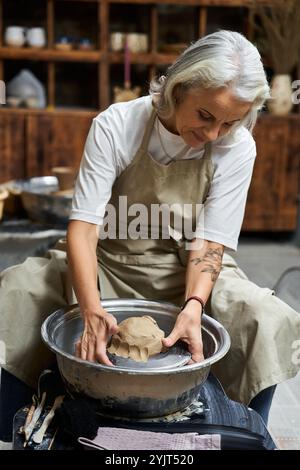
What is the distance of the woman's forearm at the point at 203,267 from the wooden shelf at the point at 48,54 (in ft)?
9.05

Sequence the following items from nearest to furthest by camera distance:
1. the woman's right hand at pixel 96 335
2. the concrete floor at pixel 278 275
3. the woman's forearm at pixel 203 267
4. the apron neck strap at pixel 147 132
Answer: the woman's right hand at pixel 96 335 → the woman's forearm at pixel 203 267 → the apron neck strap at pixel 147 132 → the concrete floor at pixel 278 275

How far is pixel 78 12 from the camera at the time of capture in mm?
4086

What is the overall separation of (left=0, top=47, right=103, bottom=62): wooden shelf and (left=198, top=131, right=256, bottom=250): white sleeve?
2.65 metres

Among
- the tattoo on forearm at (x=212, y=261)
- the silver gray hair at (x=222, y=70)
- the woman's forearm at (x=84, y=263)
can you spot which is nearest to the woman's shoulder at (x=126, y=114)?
the silver gray hair at (x=222, y=70)

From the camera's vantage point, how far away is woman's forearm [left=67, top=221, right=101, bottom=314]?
123cm

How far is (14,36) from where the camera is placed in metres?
3.77

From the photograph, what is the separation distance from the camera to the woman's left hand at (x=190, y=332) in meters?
1.19

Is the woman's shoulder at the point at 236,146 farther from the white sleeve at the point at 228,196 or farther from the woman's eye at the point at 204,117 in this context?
the woman's eye at the point at 204,117

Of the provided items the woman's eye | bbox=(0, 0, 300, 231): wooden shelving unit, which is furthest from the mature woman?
bbox=(0, 0, 300, 231): wooden shelving unit

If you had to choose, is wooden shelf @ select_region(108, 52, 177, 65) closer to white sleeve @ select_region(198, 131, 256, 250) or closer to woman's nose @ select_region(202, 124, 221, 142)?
white sleeve @ select_region(198, 131, 256, 250)

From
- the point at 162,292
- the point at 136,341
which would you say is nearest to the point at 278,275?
the point at 162,292

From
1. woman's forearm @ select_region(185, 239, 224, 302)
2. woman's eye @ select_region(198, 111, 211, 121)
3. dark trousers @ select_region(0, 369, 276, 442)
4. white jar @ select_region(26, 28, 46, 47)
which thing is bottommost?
dark trousers @ select_region(0, 369, 276, 442)

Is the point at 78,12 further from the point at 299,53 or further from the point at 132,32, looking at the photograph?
the point at 299,53
